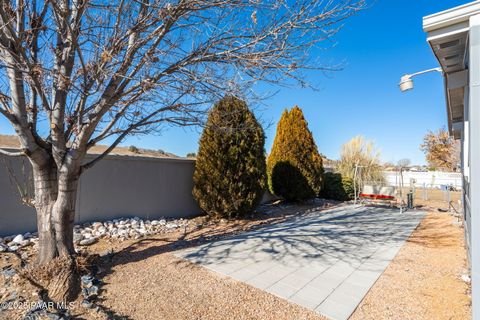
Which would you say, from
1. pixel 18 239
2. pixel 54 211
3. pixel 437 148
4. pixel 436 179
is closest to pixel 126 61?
pixel 54 211

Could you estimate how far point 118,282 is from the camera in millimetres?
3094

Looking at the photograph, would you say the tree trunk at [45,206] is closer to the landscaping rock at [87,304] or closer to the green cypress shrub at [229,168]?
the landscaping rock at [87,304]

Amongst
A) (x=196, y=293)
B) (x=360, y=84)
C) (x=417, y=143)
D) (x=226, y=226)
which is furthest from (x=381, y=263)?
(x=417, y=143)

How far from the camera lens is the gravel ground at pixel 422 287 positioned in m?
2.62

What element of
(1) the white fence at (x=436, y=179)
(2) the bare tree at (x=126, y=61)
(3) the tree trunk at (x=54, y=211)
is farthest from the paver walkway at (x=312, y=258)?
(1) the white fence at (x=436, y=179)

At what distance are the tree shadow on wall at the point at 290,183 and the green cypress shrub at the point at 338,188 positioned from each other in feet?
8.90

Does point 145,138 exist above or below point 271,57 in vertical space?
below

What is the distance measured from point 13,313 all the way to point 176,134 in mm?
3072

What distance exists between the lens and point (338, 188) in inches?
476

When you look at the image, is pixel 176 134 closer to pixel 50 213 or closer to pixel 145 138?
pixel 145 138

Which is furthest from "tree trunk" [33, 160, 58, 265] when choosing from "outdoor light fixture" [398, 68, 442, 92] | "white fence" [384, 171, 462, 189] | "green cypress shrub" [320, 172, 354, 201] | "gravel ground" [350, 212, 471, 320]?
"white fence" [384, 171, 462, 189]

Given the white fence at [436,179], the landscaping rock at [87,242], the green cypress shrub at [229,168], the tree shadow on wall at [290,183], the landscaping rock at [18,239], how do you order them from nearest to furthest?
the landscaping rock at [18,239] < the landscaping rock at [87,242] < the green cypress shrub at [229,168] < the tree shadow on wall at [290,183] < the white fence at [436,179]

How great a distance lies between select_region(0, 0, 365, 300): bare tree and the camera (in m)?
2.96

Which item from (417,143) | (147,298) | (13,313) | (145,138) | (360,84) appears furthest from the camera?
(417,143)
